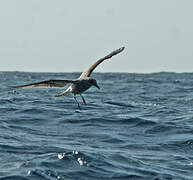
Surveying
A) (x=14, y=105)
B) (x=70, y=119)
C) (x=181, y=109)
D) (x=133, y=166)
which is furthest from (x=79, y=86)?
(x=181, y=109)

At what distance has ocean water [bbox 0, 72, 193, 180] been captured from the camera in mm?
14719

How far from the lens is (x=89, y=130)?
2141cm

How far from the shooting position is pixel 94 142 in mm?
19078

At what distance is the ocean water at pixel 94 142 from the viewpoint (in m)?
14.7

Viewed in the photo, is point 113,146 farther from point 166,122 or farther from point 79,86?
point 166,122

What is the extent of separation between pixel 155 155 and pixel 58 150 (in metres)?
3.41
